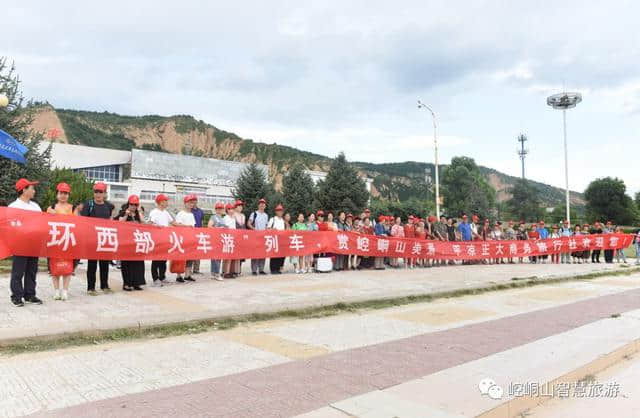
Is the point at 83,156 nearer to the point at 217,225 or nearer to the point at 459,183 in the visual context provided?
the point at 459,183

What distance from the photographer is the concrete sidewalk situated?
5.68 m

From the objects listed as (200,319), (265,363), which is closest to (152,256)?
(200,319)

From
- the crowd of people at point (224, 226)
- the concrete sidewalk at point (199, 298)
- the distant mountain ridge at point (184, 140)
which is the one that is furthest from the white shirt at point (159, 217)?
the distant mountain ridge at point (184, 140)

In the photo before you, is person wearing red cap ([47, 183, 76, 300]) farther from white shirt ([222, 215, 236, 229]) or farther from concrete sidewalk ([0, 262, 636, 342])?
white shirt ([222, 215, 236, 229])

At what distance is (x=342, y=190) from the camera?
1777 inches

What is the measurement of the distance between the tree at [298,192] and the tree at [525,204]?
2708 inches

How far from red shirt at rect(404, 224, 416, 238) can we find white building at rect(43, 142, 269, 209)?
62.0 metres

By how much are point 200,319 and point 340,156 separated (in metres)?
40.2

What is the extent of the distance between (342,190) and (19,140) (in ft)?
110

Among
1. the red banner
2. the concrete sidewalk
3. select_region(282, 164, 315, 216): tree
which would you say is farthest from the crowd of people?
select_region(282, 164, 315, 216): tree

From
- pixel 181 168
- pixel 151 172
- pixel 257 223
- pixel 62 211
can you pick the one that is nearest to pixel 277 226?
pixel 257 223

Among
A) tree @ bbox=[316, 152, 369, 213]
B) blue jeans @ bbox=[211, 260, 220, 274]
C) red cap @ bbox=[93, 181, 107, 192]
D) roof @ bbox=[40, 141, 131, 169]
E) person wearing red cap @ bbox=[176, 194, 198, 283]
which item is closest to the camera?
red cap @ bbox=[93, 181, 107, 192]

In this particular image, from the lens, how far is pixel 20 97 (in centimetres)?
1428

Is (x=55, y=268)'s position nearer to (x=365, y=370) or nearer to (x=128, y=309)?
(x=128, y=309)
